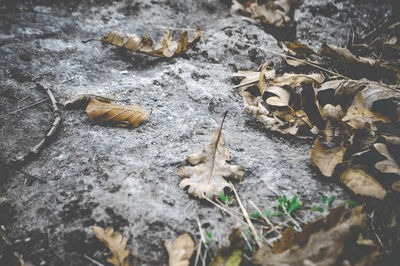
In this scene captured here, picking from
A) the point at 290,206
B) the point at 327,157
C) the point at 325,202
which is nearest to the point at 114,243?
the point at 290,206

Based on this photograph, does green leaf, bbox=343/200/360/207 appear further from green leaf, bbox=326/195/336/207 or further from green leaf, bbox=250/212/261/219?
green leaf, bbox=250/212/261/219

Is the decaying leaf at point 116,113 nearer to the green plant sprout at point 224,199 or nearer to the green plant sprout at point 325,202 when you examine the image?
the green plant sprout at point 224,199

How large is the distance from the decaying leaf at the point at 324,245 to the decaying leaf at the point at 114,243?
18.7 inches

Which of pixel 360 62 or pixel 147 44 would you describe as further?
pixel 147 44

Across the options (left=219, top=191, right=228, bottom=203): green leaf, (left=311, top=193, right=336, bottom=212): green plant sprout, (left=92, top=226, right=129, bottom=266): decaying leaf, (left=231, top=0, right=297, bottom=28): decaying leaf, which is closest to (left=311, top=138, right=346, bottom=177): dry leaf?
(left=311, top=193, right=336, bottom=212): green plant sprout

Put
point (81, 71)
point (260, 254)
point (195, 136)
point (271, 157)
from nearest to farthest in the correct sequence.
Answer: point (260, 254) < point (271, 157) < point (195, 136) < point (81, 71)

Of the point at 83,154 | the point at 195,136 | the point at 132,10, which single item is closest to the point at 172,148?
the point at 195,136

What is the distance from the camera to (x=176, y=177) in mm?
1149

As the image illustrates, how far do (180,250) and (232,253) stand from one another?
0.63ft

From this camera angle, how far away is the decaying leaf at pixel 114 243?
850 mm

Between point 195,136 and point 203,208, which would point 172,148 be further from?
point 203,208

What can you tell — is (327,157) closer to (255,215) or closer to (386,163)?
(386,163)

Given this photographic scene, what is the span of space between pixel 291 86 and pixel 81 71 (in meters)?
1.54

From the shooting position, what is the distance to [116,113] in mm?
1394
